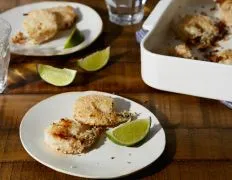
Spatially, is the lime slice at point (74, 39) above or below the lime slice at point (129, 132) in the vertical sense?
below

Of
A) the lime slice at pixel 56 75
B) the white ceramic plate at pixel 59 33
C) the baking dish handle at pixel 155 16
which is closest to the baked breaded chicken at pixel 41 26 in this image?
the white ceramic plate at pixel 59 33

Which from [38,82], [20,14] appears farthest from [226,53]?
[20,14]

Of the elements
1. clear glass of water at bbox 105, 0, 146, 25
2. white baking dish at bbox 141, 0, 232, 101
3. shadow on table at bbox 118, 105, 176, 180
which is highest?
white baking dish at bbox 141, 0, 232, 101

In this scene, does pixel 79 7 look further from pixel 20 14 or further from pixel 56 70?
pixel 56 70

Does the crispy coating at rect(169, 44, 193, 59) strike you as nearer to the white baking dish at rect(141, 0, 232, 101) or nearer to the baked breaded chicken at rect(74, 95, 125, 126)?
the white baking dish at rect(141, 0, 232, 101)

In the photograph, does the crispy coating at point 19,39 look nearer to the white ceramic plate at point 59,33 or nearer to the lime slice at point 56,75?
the white ceramic plate at point 59,33

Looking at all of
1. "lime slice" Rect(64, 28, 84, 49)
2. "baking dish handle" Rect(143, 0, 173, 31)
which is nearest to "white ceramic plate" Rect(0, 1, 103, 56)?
"lime slice" Rect(64, 28, 84, 49)

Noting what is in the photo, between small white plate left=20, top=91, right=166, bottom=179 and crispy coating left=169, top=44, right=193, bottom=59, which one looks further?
crispy coating left=169, top=44, right=193, bottom=59
